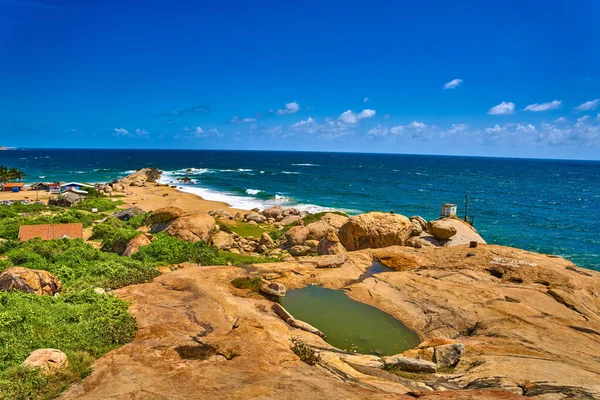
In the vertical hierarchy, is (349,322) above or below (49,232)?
below

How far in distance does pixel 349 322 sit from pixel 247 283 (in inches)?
207

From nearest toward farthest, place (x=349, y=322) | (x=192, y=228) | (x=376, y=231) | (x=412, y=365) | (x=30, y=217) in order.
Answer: (x=412, y=365) → (x=349, y=322) → (x=376, y=231) → (x=192, y=228) → (x=30, y=217)

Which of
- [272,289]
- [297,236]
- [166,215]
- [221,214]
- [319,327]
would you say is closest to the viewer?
[319,327]

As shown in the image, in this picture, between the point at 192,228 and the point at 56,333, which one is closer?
the point at 56,333

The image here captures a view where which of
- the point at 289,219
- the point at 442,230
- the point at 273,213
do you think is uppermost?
the point at 442,230

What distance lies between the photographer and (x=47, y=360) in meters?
9.22

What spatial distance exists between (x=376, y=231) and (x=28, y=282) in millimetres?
22426

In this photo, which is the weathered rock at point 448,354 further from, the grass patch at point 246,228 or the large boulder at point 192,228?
the grass patch at point 246,228

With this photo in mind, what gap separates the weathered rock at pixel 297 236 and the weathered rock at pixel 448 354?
68.1 feet

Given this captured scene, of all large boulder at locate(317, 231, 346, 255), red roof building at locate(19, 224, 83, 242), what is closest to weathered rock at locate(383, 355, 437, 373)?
large boulder at locate(317, 231, 346, 255)

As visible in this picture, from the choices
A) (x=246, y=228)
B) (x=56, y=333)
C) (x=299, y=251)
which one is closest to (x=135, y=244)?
(x=299, y=251)

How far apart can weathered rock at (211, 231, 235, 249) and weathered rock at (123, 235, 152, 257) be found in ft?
19.2

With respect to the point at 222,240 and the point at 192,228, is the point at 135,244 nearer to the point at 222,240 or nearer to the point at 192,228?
the point at 192,228

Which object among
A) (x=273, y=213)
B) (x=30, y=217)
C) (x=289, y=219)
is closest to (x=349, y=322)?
(x=289, y=219)
